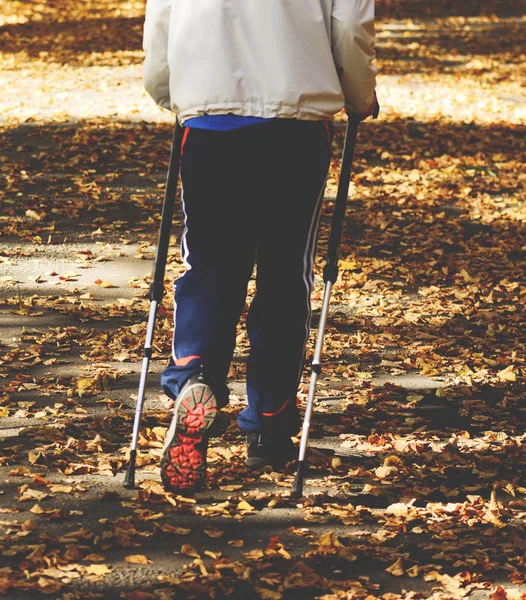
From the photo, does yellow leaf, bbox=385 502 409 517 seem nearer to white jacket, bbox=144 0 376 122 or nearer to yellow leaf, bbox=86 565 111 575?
yellow leaf, bbox=86 565 111 575

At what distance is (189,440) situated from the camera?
383 centimetres

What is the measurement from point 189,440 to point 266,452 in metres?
0.59

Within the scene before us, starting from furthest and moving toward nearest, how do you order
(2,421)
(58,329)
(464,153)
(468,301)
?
(464,153) → (468,301) → (58,329) → (2,421)

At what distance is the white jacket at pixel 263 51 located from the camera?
368cm

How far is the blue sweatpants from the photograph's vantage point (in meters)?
3.84

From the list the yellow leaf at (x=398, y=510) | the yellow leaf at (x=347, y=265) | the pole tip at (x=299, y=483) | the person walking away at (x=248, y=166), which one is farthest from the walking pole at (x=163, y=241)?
the yellow leaf at (x=347, y=265)

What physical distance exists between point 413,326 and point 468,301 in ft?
2.50

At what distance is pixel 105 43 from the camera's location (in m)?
22.1

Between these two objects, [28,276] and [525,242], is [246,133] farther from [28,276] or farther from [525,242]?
[525,242]

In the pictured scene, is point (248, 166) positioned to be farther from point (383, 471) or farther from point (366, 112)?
point (383, 471)

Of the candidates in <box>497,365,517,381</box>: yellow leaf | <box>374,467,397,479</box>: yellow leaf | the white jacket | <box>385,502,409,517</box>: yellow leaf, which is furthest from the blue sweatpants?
<box>497,365,517,381</box>: yellow leaf

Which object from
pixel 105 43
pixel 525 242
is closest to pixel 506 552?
pixel 525 242

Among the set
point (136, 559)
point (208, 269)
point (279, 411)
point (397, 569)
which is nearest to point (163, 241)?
point (208, 269)

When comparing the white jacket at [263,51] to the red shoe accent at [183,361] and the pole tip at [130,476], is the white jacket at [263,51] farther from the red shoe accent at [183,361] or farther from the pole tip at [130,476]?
the pole tip at [130,476]
